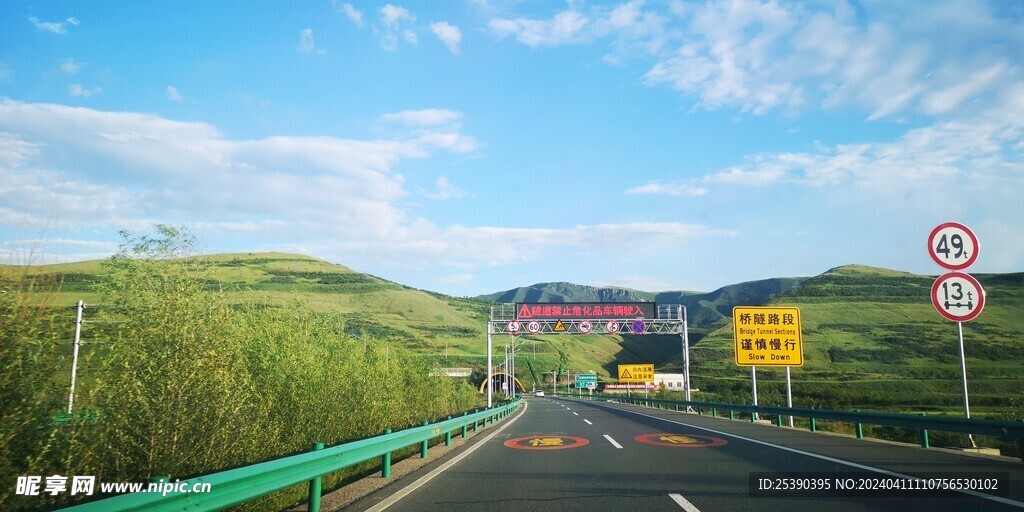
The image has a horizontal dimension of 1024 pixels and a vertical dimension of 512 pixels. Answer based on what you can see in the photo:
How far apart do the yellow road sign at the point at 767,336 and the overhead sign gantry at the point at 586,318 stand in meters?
19.4

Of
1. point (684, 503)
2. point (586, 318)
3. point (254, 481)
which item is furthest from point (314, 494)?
point (586, 318)

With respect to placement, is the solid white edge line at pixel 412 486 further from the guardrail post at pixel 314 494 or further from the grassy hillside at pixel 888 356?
the grassy hillside at pixel 888 356

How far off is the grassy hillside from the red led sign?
22603mm

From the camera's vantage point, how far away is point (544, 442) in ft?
48.8

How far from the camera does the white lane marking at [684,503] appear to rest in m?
6.50

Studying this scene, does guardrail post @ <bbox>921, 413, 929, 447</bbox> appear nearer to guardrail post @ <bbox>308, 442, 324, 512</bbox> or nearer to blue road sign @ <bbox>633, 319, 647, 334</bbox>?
guardrail post @ <bbox>308, 442, 324, 512</bbox>

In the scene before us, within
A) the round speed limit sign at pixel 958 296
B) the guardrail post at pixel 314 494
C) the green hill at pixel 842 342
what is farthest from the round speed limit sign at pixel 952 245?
the green hill at pixel 842 342

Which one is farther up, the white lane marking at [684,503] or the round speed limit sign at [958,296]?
the round speed limit sign at [958,296]

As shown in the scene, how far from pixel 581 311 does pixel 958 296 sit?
34.7 metres

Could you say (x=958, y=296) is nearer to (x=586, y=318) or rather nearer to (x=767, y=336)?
(x=767, y=336)

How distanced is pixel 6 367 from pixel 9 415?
402mm

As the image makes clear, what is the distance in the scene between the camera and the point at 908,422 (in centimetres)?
1241

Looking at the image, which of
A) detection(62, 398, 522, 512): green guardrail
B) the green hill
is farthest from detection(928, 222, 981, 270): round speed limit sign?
the green hill

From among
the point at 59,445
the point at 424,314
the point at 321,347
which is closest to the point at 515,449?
the point at 321,347
